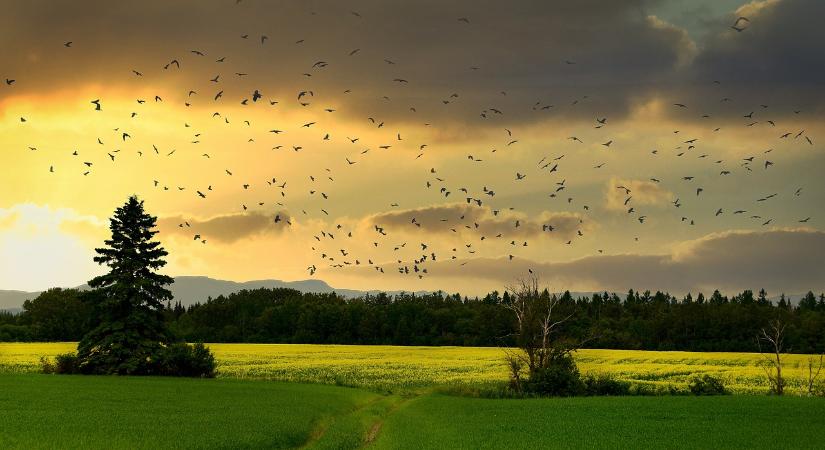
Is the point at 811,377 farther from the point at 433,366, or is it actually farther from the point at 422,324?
the point at 422,324

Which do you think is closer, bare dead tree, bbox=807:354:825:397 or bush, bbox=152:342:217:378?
bare dead tree, bbox=807:354:825:397

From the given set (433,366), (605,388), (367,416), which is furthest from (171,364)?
(605,388)

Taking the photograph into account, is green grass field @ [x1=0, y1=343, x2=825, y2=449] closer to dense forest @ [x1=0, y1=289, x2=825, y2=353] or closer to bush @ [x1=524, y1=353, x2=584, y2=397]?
bush @ [x1=524, y1=353, x2=584, y2=397]

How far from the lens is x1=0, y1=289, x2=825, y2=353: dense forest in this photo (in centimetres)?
14412

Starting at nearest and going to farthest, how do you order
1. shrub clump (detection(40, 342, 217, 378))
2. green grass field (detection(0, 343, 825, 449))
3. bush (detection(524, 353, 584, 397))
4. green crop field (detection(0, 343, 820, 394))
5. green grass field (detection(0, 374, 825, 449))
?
green grass field (detection(0, 374, 825, 449))
green grass field (detection(0, 343, 825, 449))
bush (detection(524, 353, 584, 397))
shrub clump (detection(40, 342, 217, 378))
green crop field (detection(0, 343, 820, 394))

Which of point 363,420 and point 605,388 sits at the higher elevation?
point 605,388

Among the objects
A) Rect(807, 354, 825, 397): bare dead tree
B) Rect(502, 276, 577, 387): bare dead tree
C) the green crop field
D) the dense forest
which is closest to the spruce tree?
the green crop field

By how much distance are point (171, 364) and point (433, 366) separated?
3235 centimetres

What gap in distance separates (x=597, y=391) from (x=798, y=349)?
88128 millimetres

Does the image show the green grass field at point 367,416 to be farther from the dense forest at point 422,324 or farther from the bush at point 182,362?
the dense forest at point 422,324

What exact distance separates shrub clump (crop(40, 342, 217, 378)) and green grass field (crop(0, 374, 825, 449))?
949cm

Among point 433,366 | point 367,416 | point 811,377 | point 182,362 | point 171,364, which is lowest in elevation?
point 367,416

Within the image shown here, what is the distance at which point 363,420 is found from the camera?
43500 mm

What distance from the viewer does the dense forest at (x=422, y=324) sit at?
144125 mm
